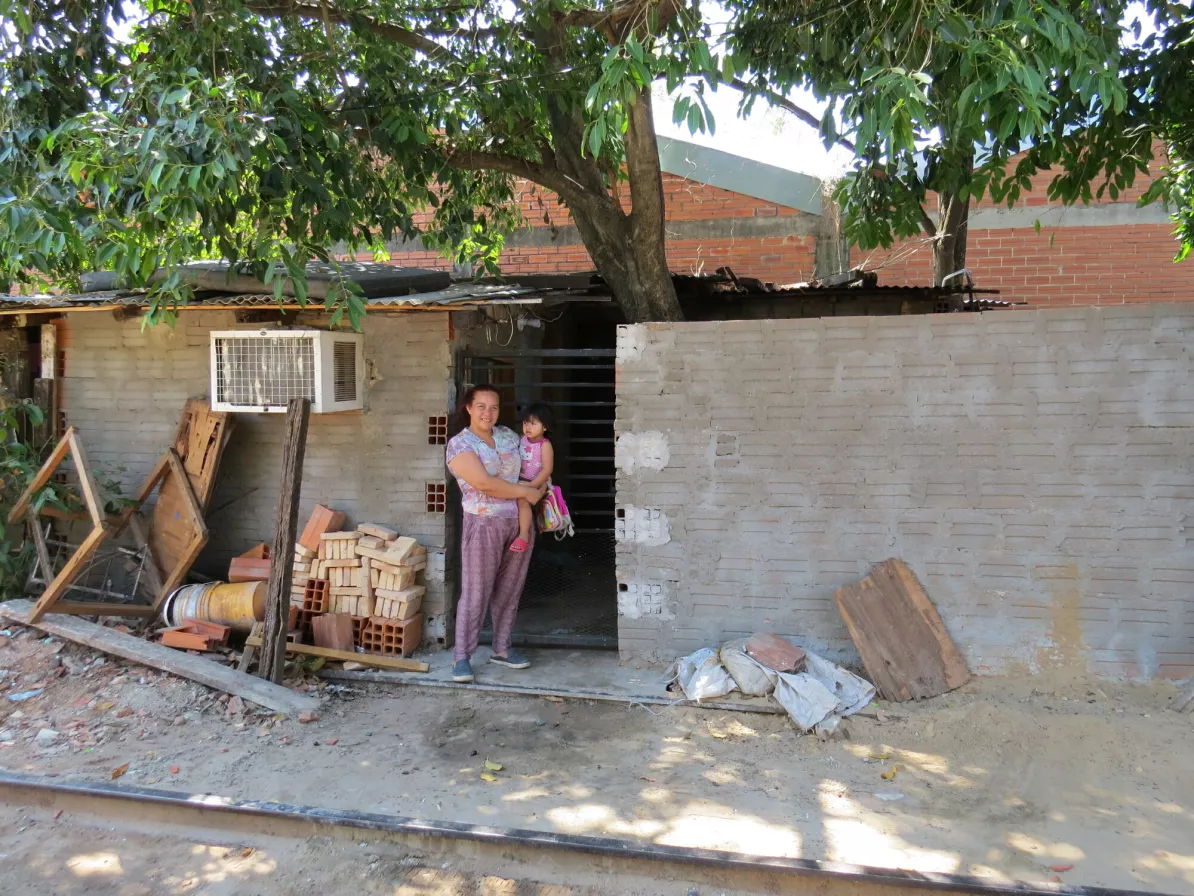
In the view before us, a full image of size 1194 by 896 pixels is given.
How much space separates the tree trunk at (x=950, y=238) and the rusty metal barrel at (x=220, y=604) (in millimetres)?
6898

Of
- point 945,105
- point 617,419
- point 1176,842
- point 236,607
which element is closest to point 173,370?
point 236,607

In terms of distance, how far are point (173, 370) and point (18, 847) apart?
11.8 ft

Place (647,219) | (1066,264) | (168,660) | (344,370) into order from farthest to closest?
(1066,264) < (647,219) < (344,370) < (168,660)

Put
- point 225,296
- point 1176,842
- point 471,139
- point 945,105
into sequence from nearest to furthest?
point 1176,842 → point 945,105 → point 225,296 → point 471,139

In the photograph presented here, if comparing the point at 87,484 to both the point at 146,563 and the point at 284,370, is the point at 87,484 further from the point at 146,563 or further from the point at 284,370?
the point at 284,370

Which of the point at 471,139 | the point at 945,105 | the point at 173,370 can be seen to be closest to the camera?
the point at 945,105

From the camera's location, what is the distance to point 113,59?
18.2ft

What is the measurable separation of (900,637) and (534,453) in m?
2.58

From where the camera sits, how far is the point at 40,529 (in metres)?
6.00

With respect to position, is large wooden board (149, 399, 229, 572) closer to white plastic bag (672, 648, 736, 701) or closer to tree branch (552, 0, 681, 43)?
white plastic bag (672, 648, 736, 701)

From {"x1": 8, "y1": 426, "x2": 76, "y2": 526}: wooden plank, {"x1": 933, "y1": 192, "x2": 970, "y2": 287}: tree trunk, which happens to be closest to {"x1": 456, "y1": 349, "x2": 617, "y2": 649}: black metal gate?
{"x1": 8, "y1": 426, "x2": 76, "y2": 526}: wooden plank

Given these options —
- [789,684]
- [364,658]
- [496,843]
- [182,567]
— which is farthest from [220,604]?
Answer: [789,684]

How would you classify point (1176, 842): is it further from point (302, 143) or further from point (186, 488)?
point (186, 488)

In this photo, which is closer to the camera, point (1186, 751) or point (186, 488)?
point (1186, 751)
